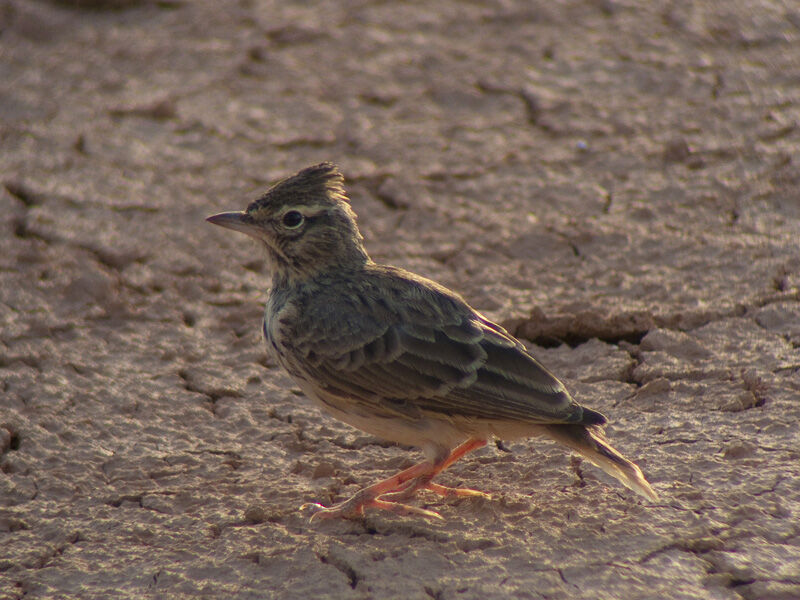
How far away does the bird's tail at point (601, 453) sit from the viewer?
4.33 m

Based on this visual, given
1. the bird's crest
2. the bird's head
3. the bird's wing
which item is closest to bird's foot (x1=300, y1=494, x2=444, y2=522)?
the bird's wing

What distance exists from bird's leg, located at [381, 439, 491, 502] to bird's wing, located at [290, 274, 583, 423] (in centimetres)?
32

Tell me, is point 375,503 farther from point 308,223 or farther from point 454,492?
point 308,223

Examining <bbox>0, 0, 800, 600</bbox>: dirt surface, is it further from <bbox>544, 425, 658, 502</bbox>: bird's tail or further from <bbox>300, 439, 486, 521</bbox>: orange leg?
<bbox>544, 425, 658, 502</bbox>: bird's tail

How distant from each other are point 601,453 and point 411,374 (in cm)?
90

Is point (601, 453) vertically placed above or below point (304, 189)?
below

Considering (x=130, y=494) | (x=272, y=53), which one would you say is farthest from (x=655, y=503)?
(x=272, y=53)

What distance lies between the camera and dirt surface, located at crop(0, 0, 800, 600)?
14.1ft

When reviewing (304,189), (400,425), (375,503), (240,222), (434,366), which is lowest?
(375,503)

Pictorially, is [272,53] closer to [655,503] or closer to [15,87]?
[15,87]

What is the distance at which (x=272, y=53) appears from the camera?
29.6ft

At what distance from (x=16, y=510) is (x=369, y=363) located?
68.1 inches

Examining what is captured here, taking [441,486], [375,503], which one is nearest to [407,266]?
[441,486]

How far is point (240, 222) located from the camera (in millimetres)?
5219
